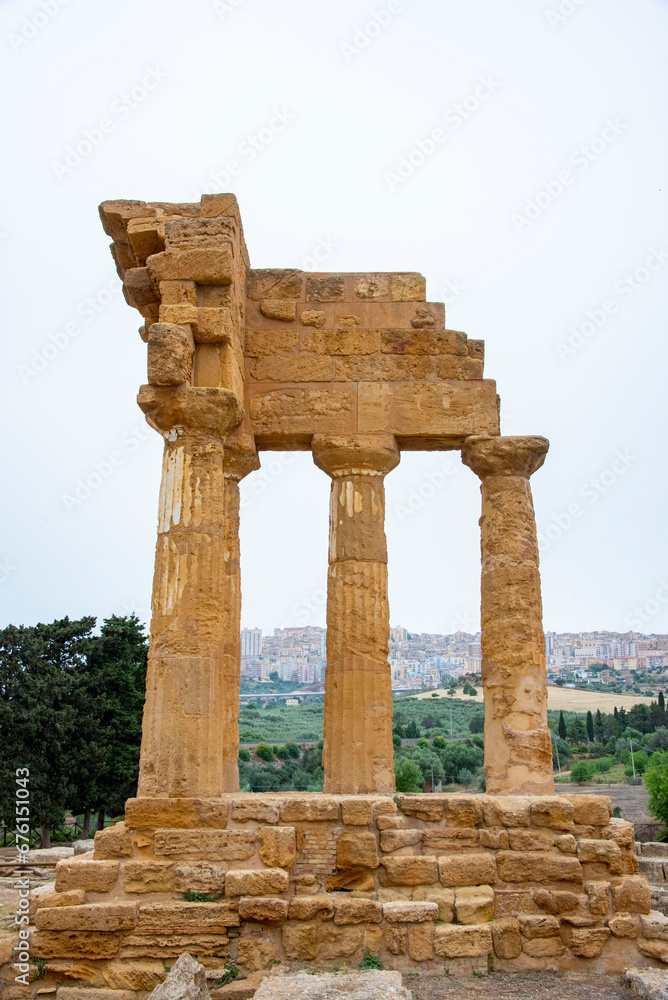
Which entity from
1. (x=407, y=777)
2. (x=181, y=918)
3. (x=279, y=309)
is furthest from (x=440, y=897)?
(x=407, y=777)

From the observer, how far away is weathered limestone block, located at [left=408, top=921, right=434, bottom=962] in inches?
323

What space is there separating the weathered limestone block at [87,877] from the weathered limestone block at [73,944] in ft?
1.28

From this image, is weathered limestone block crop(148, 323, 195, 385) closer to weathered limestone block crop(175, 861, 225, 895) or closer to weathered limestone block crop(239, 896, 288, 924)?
weathered limestone block crop(175, 861, 225, 895)

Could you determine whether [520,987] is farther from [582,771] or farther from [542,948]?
[582,771]

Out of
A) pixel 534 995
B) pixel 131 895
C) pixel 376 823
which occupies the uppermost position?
pixel 376 823

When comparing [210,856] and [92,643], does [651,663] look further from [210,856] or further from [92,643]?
[210,856]

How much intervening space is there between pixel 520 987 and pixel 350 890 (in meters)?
1.78

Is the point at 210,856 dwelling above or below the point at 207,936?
above

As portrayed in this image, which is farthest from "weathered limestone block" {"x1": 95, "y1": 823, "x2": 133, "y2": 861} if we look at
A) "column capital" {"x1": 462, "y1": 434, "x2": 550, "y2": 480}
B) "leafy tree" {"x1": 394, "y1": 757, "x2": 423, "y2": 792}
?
"leafy tree" {"x1": 394, "y1": 757, "x2": 423, "y2": 792}

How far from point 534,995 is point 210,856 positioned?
10.6 ft

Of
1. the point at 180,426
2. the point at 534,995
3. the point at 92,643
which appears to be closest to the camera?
the point at 534,995

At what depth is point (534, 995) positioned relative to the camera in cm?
772

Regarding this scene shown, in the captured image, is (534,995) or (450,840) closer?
(534,995)

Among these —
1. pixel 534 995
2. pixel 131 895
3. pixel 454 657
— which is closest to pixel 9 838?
pixel 131 895
